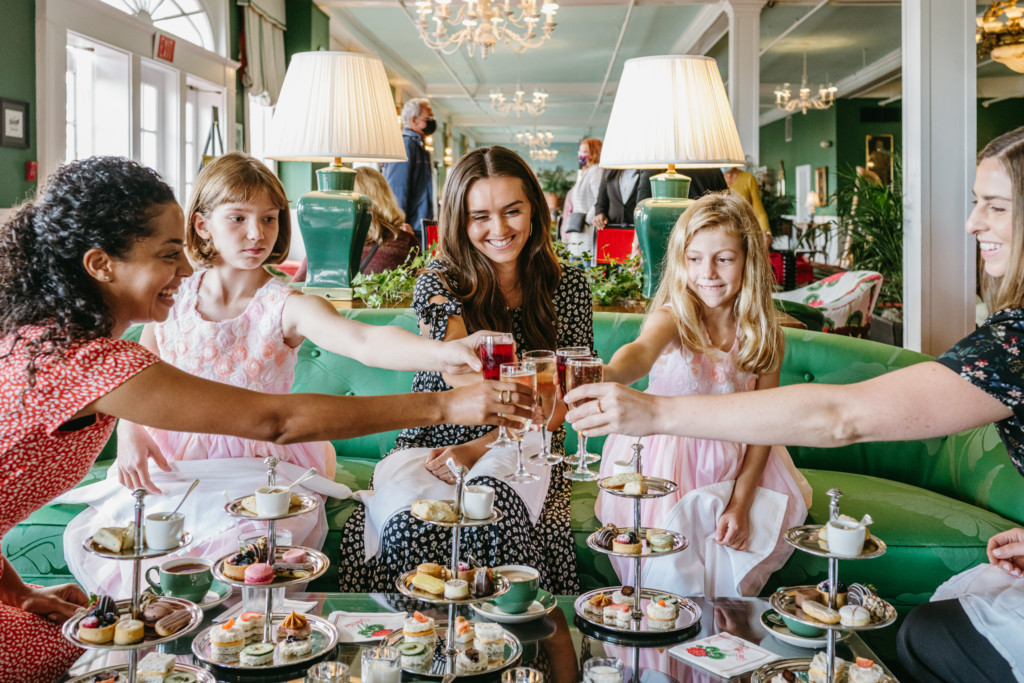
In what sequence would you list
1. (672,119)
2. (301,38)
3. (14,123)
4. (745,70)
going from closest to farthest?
(672,119)
(14,123)
(745,70)
(301,38)

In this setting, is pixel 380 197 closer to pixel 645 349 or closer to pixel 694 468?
pixel 645 349

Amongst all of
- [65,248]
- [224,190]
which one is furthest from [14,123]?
[65,248]

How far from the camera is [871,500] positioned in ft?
8.79

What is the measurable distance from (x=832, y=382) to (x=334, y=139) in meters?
2.09

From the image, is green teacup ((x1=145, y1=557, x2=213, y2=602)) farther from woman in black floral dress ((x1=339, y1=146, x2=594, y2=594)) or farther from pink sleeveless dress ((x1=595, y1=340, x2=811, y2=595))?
pink sleeveless dress ((x1=595, y1=340, x2=811, y2=595))

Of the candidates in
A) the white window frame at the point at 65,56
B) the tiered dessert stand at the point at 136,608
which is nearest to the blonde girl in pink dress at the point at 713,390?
the tiered dessert stand at the point at 136,608

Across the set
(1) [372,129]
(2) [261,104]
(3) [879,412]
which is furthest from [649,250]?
(2) [261,104]

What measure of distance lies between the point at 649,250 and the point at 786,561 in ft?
5.04

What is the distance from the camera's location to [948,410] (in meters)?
1.56

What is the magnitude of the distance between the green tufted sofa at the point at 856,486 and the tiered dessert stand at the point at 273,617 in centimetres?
70

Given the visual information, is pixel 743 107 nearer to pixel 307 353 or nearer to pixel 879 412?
pixel 307 353

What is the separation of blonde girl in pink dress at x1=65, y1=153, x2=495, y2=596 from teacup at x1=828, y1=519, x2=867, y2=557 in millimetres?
1120

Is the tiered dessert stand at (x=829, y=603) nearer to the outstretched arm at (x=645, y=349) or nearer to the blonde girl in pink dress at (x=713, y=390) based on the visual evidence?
the blonde girl in pink dress at (x=713, y=390)

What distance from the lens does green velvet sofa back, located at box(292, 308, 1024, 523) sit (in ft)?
9.31
